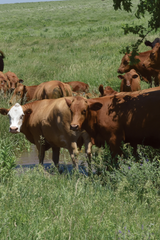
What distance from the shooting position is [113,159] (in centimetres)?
520

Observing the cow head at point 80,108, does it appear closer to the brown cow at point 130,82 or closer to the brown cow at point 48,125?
the brown cow at point 48,125

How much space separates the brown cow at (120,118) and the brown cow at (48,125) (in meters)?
0.47

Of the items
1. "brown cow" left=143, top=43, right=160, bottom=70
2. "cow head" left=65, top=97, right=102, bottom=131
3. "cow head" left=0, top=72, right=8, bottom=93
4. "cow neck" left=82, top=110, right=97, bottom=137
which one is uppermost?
"brown cow" left=143, top=43, right=160, bottom=70

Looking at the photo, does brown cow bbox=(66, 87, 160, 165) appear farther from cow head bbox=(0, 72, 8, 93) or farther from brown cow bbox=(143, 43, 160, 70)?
cow head bbox=(0, 72, 8, 93)

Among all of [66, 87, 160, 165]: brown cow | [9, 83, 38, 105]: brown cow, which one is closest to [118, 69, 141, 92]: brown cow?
[9, 83, 38, 105]: brown cow

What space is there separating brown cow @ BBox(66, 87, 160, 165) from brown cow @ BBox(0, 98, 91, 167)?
47cm

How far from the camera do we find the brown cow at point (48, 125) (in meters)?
6.16

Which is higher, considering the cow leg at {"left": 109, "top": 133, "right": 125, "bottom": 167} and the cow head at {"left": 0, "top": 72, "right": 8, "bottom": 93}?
the cow leg at {"left": 109, "top": 133, "right": 125, "bottom": 167}

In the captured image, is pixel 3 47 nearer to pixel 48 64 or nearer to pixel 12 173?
pixel 48 64

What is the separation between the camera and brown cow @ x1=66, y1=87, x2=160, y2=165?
206 inches

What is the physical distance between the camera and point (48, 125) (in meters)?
6.43

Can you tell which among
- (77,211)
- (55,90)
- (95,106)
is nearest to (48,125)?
(95,106)

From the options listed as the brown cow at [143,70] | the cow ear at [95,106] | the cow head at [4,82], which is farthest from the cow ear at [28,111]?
the cow head at [4,82]

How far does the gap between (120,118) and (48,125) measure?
1569 millimetres
